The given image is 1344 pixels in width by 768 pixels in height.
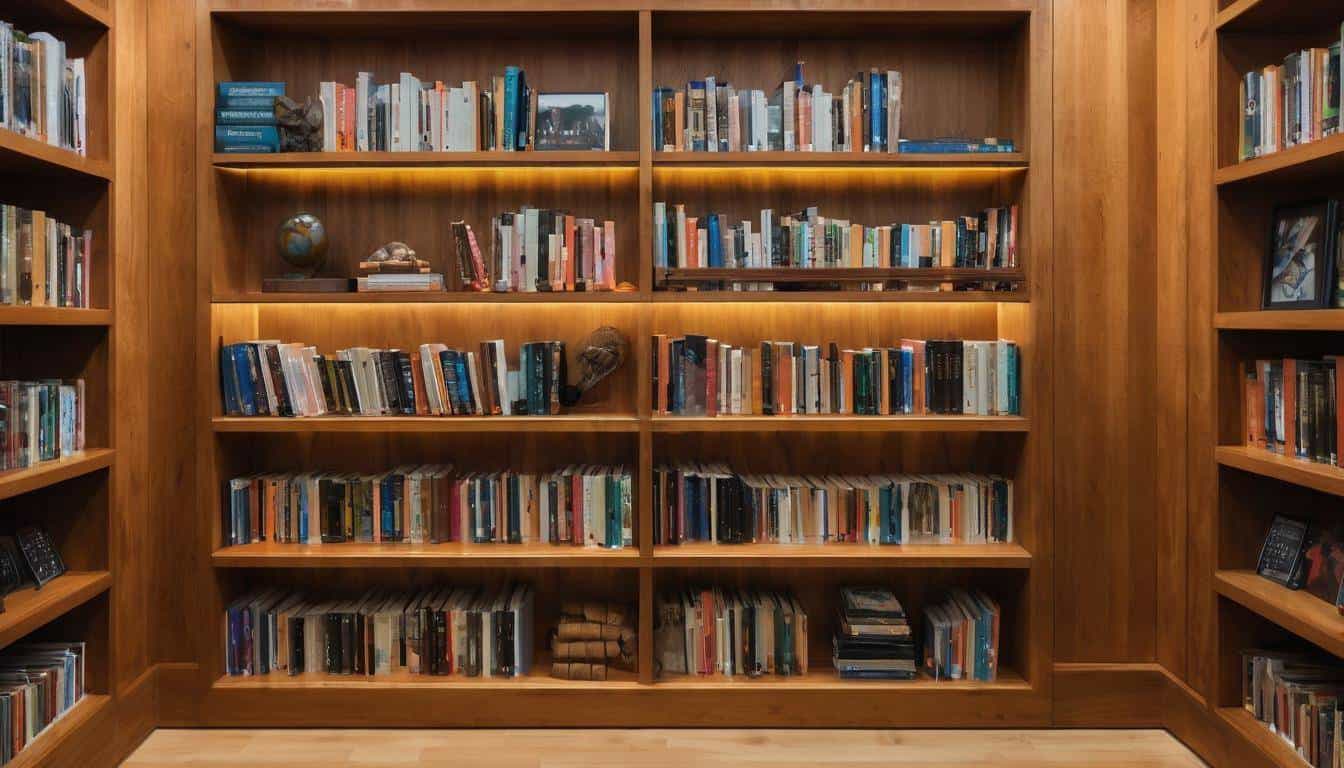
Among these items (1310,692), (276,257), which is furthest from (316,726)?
(1310,692)

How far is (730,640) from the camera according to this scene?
3094 millimetres

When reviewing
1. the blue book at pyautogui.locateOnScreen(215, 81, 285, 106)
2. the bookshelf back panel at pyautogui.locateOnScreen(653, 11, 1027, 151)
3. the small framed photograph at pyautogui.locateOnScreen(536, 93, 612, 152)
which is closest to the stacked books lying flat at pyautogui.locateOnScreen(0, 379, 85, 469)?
the blue book at pyautogui.locateOnScreen(215, 81, 285, 106)

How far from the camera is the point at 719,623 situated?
308cm

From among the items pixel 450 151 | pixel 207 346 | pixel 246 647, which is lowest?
pixel 246 647

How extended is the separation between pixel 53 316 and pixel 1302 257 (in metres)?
3.26

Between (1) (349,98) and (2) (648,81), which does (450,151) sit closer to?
(1) (349,98)

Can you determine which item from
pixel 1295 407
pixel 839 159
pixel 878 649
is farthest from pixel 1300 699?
pixel 839 159

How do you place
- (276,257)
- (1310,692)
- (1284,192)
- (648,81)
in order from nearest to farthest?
(1310,692) → (1284,192) → (648,81) → (276,257)

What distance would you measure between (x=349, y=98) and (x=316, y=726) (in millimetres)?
1994

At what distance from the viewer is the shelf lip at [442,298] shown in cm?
299

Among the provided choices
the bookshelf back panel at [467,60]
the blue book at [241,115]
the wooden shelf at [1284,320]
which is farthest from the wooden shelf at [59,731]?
the wooden shelf at [1284,320]

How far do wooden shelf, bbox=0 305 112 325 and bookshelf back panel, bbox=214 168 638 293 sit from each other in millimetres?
649

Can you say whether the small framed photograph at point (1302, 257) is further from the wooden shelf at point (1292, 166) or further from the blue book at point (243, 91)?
the blue book at point (243, 91)

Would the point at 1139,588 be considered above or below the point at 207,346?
below
